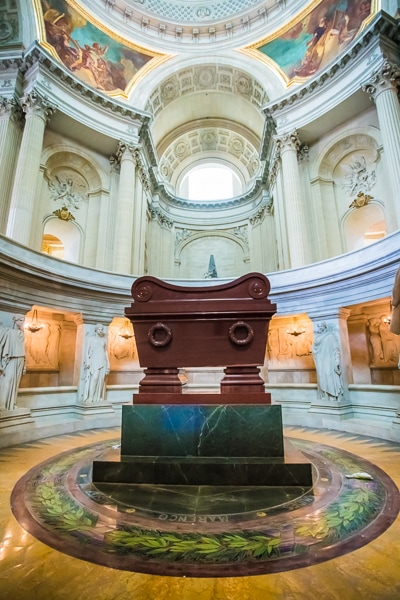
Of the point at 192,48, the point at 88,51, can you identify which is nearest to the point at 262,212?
the point at 192,48

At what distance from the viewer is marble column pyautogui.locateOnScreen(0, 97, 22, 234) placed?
35.1 feet

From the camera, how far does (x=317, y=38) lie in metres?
13.7

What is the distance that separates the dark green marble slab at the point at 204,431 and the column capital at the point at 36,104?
40.9ft

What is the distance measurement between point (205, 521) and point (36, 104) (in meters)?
14.0

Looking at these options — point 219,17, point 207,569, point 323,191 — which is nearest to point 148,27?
point 219,17

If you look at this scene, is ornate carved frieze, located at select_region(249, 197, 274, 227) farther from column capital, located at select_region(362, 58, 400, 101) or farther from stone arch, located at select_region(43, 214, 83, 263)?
stone arch, located at select_region(43, 214, 83, 263)

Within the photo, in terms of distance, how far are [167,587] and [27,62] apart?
15.6m

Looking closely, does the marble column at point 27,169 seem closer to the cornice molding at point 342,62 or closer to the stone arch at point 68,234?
the stone arch at point 68,234

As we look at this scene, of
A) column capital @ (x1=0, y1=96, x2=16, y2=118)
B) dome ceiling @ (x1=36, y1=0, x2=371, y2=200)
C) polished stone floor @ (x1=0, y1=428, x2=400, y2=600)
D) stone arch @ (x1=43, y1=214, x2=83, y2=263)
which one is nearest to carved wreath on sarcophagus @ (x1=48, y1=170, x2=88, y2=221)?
stone arch @ (x1=43, y1=214, x2=83, y2=263)

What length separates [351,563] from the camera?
1.96 m

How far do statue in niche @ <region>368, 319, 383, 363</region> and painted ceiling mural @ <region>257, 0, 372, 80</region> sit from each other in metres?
11.4

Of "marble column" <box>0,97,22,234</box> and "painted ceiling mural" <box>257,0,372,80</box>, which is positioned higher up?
"painted ceiling mural" <box>257,0,372,80</box>

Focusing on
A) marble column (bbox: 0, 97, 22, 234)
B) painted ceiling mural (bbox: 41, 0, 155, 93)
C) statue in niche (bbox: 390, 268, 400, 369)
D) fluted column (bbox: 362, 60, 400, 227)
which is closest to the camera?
statue in niche (bbox: 390, 268, 400, 369)

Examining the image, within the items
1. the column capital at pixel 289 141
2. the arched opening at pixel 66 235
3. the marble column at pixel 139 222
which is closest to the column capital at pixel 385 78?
the column capital at pixel 289 141
